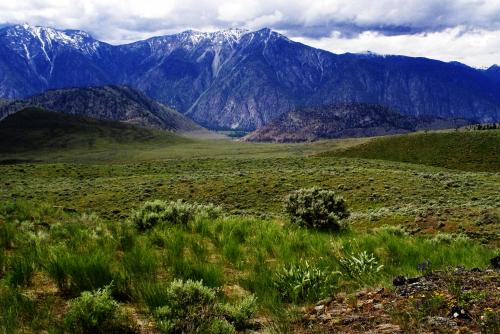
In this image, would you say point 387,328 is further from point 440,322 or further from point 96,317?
point 96,317

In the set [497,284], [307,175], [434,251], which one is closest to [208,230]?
[434,251]

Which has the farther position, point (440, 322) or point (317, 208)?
point (317, 208)

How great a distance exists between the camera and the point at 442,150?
109 m

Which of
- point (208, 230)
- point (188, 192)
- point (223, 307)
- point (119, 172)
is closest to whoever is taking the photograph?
point (223, 307)

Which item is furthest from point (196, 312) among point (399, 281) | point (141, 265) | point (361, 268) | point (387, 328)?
point (361, 268)

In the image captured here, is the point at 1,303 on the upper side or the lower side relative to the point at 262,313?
upper

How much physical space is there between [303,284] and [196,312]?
63.6 inches

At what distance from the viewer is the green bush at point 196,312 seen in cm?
423

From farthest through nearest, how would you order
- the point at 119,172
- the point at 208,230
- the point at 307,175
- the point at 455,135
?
1. the point at 455,135
2. the point at 119,172
3. the point at 307,175
4. the point at 208,230

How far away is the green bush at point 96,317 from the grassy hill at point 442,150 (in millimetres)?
102909

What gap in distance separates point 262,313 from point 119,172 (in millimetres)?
90156

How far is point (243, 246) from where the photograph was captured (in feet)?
26.8

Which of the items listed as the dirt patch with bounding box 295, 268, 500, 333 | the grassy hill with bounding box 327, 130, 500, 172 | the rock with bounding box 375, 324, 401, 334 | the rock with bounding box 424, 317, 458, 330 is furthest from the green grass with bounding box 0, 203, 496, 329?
the grassy hill with bounding box 327, 130, 500, 172

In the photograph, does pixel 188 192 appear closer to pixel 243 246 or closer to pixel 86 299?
pixel 243 246
